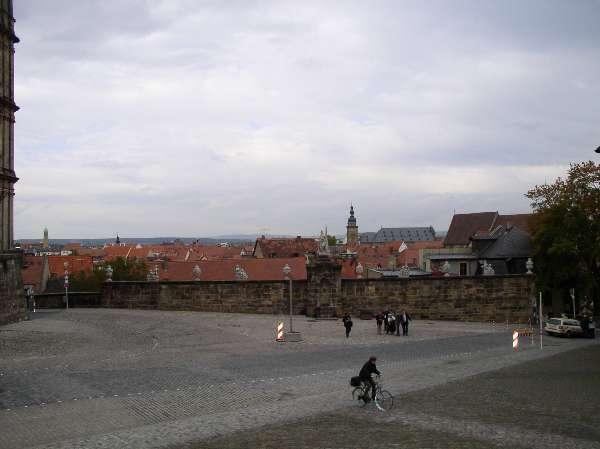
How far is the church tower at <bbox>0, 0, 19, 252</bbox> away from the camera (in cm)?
3127

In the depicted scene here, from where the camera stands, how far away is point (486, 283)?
3781cm

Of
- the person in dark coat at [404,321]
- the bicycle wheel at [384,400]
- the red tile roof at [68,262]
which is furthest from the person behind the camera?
the red tile roof at [68,262]

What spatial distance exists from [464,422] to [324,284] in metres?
23.2

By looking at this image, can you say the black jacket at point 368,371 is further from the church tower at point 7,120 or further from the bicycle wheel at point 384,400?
the church tower at point 7,120

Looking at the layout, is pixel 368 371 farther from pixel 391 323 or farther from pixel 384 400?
pixel 391 323

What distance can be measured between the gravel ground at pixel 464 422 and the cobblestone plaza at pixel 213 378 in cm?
8

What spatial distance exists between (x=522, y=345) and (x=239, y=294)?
15.3 m

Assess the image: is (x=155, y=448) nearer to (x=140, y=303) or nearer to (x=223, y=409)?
(x=223, y=409)

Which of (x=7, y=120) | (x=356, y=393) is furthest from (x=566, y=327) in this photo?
(x=7, y=120)

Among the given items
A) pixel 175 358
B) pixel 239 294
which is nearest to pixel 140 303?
pixel 239 294

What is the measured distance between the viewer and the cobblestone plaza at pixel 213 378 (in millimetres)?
12695

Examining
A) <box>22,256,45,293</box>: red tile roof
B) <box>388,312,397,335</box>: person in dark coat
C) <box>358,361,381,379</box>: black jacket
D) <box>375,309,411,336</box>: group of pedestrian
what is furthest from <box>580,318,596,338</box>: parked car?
<box>22,256,45,293</box>: red tile roof

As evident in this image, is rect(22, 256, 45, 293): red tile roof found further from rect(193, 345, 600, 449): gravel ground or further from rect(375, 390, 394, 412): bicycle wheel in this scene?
rect(375, 390, 394, 412): bicycle wheel

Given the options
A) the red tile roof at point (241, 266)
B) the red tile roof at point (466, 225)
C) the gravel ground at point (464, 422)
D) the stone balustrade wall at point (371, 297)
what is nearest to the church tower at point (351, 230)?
the red tile roof at point (466, 225)
